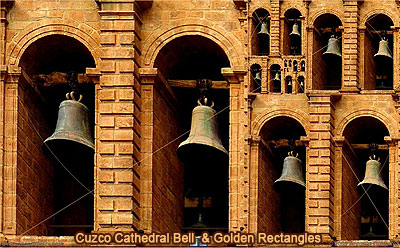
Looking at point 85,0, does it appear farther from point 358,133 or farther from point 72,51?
point 358,133

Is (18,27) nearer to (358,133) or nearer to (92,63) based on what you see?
(92,63)

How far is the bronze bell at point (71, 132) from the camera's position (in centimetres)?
8194

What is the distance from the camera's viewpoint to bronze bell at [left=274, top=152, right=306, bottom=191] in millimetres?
81562

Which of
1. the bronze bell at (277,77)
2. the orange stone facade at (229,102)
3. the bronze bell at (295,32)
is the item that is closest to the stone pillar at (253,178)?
the orange stone facade at (229,102)

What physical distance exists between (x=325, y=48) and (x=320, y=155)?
7.80 feet

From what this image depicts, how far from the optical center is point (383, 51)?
81938 millimetres

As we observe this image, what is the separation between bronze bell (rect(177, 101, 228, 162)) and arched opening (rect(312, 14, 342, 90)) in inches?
89.4

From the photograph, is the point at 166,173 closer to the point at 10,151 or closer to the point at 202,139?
the point at 202,139

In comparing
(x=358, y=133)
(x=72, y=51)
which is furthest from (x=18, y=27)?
(x=358, y=133)

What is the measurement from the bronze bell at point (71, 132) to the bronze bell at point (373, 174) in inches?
224

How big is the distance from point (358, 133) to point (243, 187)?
2.65 m

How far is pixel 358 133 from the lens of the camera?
8200 centimetres

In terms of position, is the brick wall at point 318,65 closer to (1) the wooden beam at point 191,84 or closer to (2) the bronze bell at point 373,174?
(2) the bronze bell at point 373,174

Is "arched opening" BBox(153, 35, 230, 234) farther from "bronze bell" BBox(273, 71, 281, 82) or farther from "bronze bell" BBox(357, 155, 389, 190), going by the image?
"bronze bell" BBox(357, 155, 389, 190)
